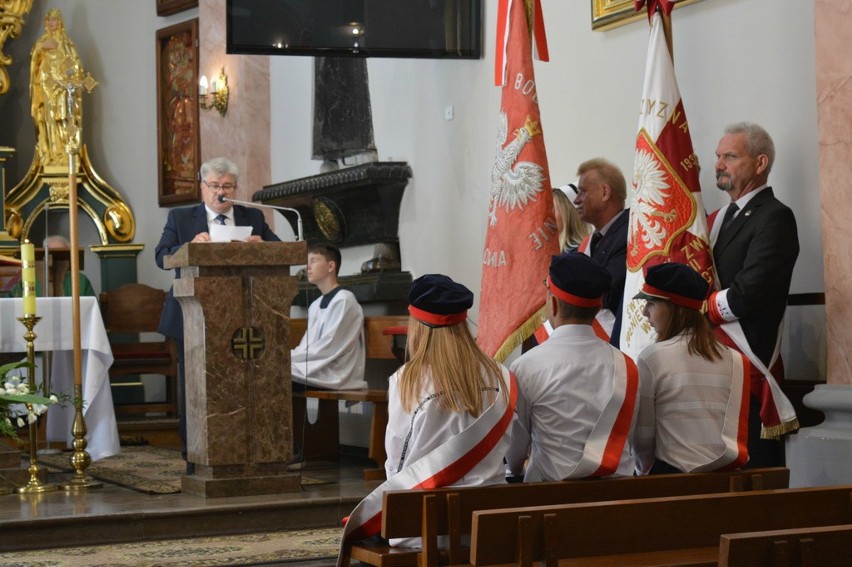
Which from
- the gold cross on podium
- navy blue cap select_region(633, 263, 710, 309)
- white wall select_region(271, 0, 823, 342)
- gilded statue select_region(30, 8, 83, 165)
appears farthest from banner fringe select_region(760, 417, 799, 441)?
gilded statue select_region(30, 8, 83, 165)

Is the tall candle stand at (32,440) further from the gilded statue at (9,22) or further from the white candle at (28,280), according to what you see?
the gilded statue at (9,22)

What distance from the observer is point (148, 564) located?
4965mm

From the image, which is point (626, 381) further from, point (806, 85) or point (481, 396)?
point (806, 85)

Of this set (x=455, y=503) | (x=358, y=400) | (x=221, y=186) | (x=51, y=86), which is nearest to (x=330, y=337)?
(x=358, y=400)

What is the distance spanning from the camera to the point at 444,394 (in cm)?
390

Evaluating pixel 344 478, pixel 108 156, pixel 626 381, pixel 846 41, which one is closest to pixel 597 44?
pixel 846 41

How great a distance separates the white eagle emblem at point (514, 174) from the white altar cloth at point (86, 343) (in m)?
2.16

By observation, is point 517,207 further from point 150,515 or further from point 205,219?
point 150,515

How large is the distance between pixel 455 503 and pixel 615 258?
2832mm

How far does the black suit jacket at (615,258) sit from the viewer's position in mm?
6152

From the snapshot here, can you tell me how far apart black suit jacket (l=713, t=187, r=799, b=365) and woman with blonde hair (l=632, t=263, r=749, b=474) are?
3.50 feet

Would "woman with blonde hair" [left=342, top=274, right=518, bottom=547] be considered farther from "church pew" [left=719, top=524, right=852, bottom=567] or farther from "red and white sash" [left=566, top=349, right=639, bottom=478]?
"church pew" [left=719, top=524, right=852, bottom=567]

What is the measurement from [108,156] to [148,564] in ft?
26.7

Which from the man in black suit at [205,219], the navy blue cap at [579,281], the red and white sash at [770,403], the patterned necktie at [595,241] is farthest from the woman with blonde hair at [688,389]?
the man in black suit at [205,219]
